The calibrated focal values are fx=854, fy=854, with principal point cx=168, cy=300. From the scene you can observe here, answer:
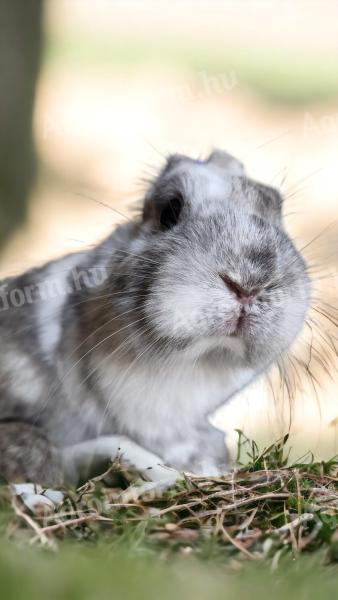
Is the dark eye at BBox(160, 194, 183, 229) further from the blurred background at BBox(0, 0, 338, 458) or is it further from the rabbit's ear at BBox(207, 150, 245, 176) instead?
the blurred background at BBox(0, 0, 338, 458)

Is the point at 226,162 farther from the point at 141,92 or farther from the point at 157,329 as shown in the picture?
the point at 141,92

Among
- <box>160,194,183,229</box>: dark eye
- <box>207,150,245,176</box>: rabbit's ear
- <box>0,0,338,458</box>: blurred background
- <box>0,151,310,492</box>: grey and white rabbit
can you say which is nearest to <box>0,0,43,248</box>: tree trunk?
<box>0,0,338,458</box>: blurred background

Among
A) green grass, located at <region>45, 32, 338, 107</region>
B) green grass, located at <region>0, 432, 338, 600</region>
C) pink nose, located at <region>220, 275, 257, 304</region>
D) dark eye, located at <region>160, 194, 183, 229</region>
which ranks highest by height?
green grass, located at <region>45, 32, 338, 107</region>

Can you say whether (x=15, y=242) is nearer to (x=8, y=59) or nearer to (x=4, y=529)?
(x=8, y=59)

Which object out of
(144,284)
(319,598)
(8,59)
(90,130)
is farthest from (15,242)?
(319,598)

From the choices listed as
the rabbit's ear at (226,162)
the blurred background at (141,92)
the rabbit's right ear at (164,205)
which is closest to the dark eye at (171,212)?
the rabbit's right ear at (164,205)

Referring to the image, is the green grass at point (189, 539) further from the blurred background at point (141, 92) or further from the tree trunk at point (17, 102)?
the tree trunk at point (17, 102)

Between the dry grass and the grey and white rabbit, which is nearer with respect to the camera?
the dry grass
